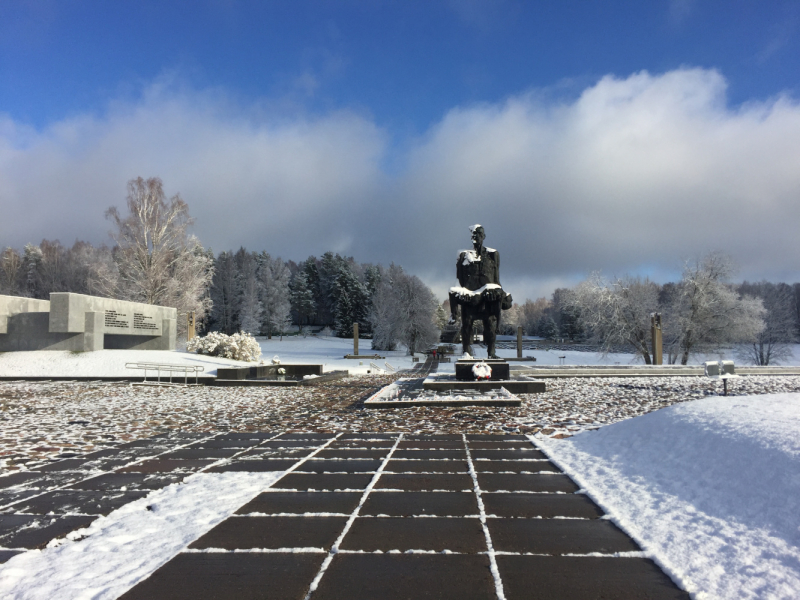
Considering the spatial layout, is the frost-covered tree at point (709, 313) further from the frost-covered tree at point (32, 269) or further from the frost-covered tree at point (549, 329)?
the frost-covered tree at point (32, 269)

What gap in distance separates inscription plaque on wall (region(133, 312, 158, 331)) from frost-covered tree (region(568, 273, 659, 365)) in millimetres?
25495

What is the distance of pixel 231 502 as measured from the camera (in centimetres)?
391

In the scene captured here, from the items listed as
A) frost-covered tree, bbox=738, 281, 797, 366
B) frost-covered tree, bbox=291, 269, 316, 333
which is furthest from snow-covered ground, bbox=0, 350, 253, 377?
frost-covered tree, bbox=291, 269, 316, 333

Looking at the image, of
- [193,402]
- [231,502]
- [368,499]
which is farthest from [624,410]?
[193,402]

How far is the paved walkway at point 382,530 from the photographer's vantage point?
256 cm

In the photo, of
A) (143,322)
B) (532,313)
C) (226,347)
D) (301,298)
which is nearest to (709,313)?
(226,347)

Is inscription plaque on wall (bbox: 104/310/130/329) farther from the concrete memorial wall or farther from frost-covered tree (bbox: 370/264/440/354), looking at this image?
frost-covered tree (bbox: 370/264/440/354)

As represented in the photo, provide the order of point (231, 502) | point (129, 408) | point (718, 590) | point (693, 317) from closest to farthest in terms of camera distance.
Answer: point (718, 590) < point (231, 502) < point (129, 408) < point (693, 317)

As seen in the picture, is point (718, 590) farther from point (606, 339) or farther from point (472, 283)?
point (606, 339)

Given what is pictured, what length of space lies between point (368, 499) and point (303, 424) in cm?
426

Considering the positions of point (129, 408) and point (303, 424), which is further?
point (129, 408)

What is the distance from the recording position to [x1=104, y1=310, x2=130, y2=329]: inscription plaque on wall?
22.7 meters

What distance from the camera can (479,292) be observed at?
1355 cm

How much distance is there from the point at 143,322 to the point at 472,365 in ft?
63.9
